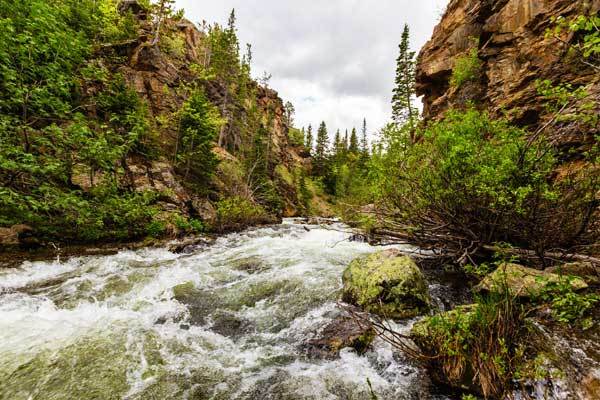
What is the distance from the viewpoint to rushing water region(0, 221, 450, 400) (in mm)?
3709

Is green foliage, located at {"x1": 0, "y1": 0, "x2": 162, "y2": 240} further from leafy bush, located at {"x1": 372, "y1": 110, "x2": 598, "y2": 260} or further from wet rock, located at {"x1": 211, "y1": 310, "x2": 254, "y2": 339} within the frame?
leafy bush, located at {"x1": 372, "y1": 110, "x2": 598, "y2": 260}

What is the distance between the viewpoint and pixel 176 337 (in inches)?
197

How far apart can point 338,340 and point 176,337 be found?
300 centimetres

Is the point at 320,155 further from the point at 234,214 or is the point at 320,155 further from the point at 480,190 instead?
the point at 480,190

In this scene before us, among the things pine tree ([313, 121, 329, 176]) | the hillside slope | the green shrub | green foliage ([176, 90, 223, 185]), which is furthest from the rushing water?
pine tree ([313, 121, 329, 176])

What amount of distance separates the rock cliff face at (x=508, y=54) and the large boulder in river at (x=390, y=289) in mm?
6301

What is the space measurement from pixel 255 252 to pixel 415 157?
7.41 meters

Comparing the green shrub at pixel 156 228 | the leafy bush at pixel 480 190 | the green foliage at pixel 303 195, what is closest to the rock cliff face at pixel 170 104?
the green foliage at pixel 303 195

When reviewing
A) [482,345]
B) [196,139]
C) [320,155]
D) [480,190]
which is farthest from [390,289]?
[320,155]

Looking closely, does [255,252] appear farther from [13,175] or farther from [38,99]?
[38,99]

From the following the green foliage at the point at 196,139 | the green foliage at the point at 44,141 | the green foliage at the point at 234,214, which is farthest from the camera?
the green foliage at the point at 196,139

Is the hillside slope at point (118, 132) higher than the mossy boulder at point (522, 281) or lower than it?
higher

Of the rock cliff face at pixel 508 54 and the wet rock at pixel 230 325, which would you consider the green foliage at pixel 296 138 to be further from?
the wet rock at pixel 230 325

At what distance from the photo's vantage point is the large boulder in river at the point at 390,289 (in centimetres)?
556
